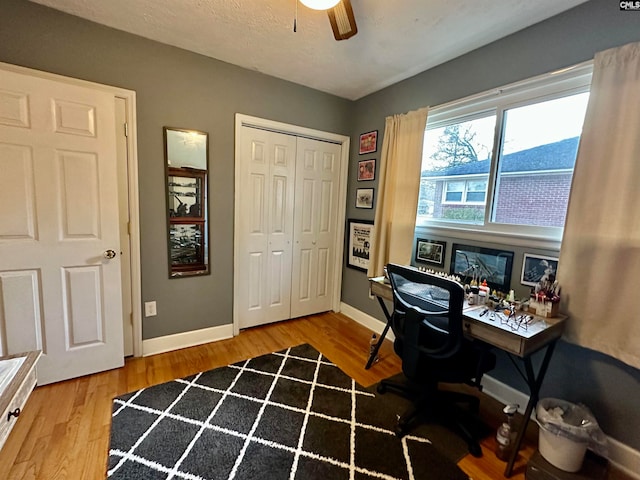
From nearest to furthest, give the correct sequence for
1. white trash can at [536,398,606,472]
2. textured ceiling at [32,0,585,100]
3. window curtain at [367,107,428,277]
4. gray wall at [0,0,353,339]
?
white trash can at [536,398,606,472] < textured ceiling at [32,0,585,100] < gray wall at [0,0,353,339] < window curtain at [367,107,428,277]

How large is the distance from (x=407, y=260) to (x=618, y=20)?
1853 millimetres

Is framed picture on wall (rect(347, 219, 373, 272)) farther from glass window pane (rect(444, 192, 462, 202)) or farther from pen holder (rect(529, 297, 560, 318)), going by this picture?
pen holder (rect(529, 297, 560, 318))

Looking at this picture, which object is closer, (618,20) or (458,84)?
(618,20)

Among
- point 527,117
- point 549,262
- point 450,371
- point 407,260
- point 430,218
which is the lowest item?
point 450,371

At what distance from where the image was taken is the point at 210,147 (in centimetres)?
247

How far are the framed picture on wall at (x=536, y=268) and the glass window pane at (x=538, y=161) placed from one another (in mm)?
215

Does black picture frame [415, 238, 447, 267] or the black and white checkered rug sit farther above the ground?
black picture frame [415, 238, 447, 267]

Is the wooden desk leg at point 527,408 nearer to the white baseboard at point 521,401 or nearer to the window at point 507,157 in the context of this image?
the white baseboard at point 521,401

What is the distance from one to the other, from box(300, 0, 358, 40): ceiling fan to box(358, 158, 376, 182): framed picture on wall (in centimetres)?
153

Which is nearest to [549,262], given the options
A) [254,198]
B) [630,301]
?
[630,301]

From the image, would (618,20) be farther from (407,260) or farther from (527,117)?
(407,260)

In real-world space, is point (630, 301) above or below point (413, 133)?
below

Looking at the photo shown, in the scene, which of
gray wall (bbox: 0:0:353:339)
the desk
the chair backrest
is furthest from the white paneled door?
the desk

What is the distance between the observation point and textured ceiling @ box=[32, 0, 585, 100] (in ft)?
5.62
